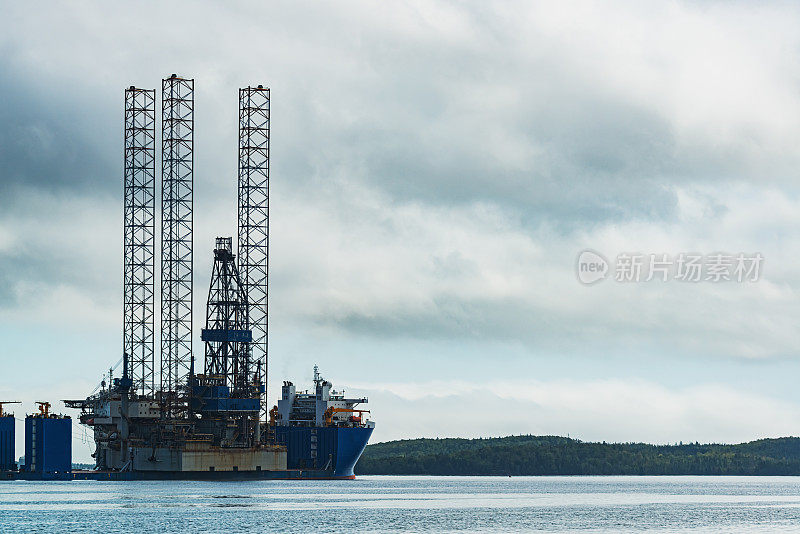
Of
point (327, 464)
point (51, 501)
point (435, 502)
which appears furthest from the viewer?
point (327, 464)

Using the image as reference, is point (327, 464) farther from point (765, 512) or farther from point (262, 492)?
point (765, 512)

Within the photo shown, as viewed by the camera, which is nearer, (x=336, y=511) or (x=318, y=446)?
(x=336, y=511)

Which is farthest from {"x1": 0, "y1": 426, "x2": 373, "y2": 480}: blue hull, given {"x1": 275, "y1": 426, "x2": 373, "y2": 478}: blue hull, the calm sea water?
the calm sea water

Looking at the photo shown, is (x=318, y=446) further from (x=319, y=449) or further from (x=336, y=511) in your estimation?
(x=336, y=511)

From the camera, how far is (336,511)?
11200 centimetres

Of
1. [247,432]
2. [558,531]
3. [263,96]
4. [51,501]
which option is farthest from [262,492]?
[558,531]

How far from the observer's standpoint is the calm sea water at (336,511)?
95250 millimetres

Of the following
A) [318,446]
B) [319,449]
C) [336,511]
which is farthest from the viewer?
[319,449]

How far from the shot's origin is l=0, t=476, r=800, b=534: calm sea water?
9525 centimetres

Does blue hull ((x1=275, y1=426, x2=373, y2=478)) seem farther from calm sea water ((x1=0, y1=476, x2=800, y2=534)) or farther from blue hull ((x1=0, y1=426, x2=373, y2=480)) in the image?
calm sea water ((x1=0, y1=476, x2=800, y2=534))

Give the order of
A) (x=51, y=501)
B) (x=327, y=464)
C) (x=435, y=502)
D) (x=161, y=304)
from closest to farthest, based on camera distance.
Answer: (x=51, y=501)
(x=435, y=502)
(x=161, y=304)
(x=327, y=464)

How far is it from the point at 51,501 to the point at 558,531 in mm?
50378

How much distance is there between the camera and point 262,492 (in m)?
142

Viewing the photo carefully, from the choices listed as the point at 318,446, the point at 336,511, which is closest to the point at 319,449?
the point at 318,446
